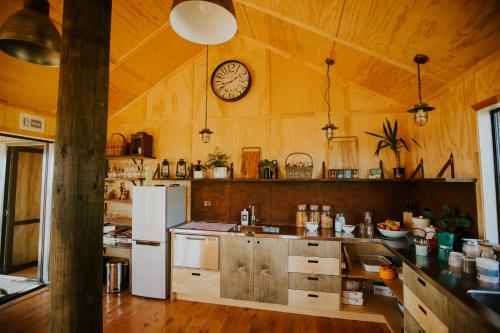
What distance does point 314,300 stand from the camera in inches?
111

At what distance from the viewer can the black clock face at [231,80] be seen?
384 centimetres

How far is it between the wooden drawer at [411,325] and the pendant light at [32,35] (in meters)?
3.49

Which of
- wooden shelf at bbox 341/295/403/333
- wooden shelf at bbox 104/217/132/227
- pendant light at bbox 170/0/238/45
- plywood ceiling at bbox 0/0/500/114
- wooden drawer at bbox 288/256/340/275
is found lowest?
wooden shelf at bbox 341/295/403/333

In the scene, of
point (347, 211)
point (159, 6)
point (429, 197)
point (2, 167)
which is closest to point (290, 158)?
point (347, 211)

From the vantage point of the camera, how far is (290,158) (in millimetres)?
3594

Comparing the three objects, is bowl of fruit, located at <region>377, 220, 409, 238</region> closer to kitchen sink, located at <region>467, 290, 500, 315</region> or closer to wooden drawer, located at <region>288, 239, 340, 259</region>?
wooden drawer, located at <region>288, 239, 340, 259</region>

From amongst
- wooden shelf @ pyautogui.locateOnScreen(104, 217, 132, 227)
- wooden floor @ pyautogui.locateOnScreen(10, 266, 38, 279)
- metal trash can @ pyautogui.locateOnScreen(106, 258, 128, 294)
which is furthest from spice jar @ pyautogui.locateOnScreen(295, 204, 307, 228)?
wooden floor @ pyautogui.locateOnScreen(10, 266, 38, 279)

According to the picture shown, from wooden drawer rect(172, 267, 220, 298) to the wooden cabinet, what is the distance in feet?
0.38

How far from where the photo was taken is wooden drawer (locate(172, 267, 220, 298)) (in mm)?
3113

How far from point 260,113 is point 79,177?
291cm

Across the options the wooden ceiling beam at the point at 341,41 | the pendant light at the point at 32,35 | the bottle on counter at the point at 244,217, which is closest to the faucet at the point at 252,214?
the bottle on counter at the point at 244,217

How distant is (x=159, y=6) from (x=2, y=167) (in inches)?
157

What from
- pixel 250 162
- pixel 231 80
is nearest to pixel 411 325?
pixel 250 162

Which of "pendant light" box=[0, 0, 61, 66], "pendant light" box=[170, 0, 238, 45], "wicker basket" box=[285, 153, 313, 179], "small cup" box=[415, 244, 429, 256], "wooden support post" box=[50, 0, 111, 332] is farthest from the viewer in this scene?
"wicker basket" box=[285, 153, 313, 179]
